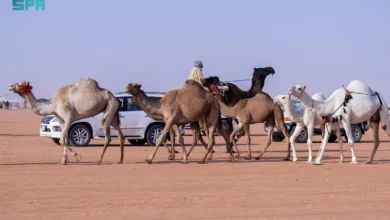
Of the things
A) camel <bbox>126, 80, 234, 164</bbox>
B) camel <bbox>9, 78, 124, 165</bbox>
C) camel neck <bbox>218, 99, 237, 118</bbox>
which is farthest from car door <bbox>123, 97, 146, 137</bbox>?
camel <bbox>9, 78, 124, 165</bbox>

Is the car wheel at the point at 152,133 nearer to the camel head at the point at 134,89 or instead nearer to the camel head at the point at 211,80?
the camel head at the point at 211,80

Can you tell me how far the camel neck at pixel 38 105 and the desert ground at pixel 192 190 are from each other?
1.19 m

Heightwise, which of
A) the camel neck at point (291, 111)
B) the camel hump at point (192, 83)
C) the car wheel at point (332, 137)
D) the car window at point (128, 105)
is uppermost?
the camel hump at point (192, 83)

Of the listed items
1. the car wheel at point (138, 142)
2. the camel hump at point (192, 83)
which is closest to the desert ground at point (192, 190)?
the camel hump at point (192, 83)

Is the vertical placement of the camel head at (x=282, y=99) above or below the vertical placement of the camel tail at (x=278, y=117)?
above

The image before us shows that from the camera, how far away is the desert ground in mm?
10992

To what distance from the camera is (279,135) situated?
114ft

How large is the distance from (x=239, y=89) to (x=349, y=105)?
4175mm

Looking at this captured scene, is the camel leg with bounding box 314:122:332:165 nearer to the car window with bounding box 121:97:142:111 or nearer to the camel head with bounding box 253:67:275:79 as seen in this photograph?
the camel head with bounding box 253:67:275:79

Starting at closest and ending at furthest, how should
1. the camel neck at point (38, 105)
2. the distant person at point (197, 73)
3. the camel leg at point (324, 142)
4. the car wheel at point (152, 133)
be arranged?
the camel neck at point (38, 105) < the camel leg at point (324, 142) < the distant person at point (197, 73) < the car wheel at point (152, 133)

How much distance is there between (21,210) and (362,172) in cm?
876

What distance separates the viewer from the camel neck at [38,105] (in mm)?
19656

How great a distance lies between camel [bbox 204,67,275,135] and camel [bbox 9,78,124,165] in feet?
12.0

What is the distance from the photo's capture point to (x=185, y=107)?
1973cm
